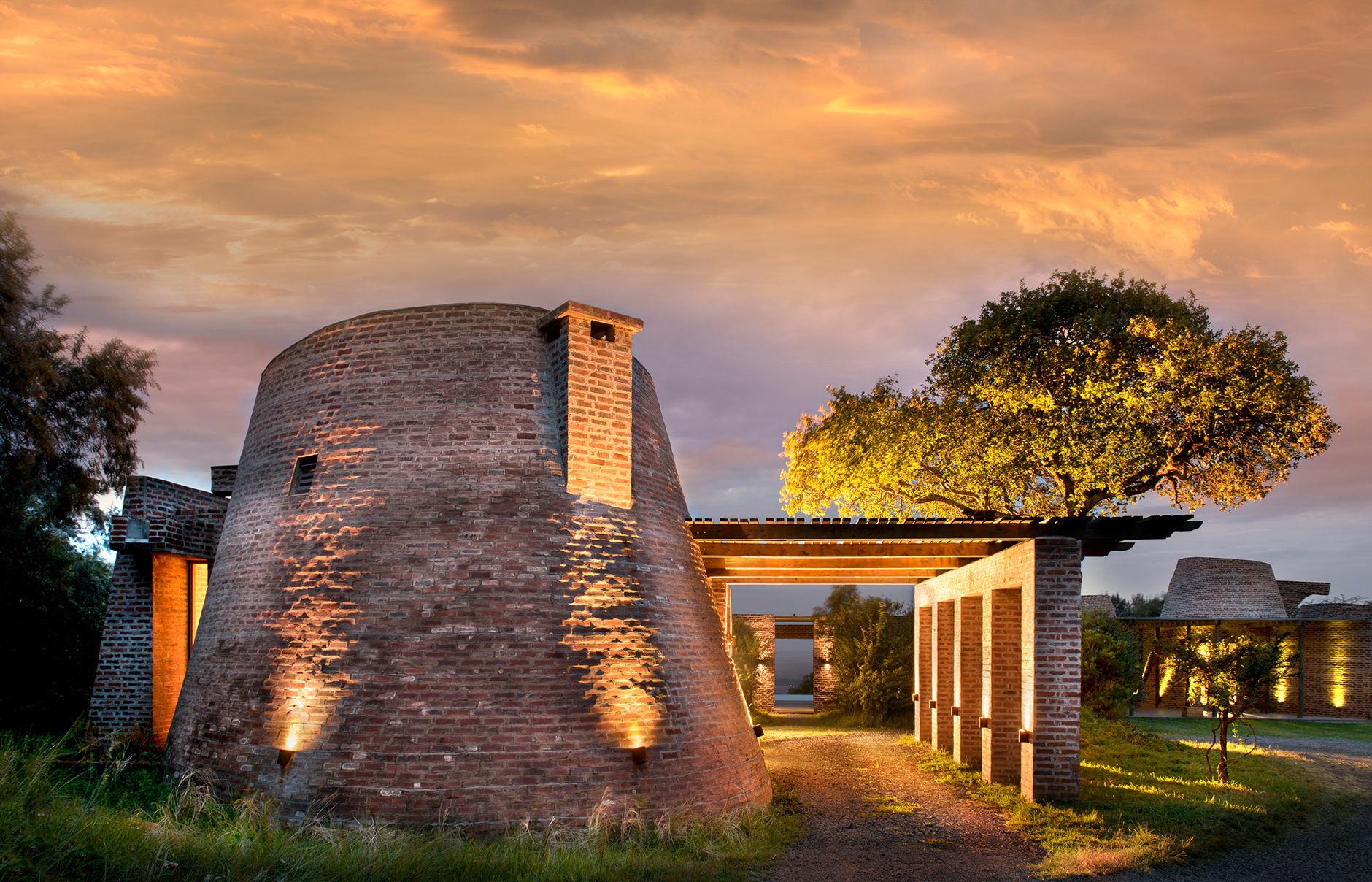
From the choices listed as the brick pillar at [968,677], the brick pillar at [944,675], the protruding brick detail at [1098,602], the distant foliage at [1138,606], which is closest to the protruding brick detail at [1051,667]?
the brick pillar at [968,677]

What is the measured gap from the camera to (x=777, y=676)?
73.2 metres

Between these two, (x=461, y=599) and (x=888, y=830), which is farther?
(x=888, y=830)

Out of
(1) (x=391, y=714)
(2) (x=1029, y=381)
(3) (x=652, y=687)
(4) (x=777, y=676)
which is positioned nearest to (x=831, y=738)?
(2) (x=1029, y=381)

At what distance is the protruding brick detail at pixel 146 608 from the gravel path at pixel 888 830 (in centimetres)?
983

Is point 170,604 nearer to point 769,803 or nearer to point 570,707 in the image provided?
point 570,707

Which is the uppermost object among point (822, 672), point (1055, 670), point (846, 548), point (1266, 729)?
point (846, 548)

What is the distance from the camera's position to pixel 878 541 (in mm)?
12430

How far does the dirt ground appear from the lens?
27.7ft

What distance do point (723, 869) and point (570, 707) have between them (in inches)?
82.7

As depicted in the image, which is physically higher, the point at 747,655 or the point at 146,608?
the point at 146,608

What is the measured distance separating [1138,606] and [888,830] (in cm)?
3799

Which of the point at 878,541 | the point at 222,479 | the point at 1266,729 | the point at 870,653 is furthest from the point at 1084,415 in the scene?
the point at 222,479

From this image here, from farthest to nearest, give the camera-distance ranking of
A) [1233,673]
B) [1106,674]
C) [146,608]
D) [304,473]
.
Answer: [1106,674] < [1233,673] < [146,608] < [304,473]

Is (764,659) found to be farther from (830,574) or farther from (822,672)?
(830,574)
